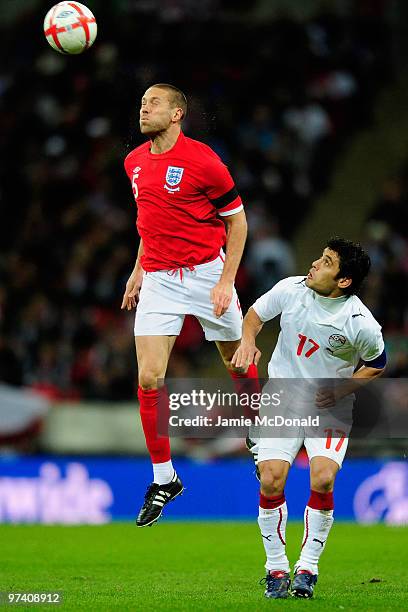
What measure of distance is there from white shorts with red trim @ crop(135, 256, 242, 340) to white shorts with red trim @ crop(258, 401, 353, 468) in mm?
1111

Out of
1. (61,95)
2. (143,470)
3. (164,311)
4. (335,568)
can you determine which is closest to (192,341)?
(143,470)

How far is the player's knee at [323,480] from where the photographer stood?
25.9 feet

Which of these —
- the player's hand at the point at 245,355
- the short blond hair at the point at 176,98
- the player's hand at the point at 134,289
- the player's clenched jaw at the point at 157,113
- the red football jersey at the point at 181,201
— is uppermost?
the short blond hair at the point at 176,98

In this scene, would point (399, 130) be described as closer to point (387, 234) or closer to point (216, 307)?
point (387, 234)

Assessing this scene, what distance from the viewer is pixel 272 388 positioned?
8.07m

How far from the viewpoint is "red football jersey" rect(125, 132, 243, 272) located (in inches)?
335

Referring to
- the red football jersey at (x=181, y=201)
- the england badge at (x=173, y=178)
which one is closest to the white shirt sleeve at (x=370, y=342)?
the red football jersey at (x=181, y=201)

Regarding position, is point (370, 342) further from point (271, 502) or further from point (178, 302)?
point (178, 302)

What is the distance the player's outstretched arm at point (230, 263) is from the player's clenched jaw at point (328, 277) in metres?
0.75

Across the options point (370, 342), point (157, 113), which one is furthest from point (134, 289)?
point (370, 342)

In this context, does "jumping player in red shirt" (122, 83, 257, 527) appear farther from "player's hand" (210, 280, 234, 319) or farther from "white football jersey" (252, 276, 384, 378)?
"white football jersey" (252, 276, 384, 378)

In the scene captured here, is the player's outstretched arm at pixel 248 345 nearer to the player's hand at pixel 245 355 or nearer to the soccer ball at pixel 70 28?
the player's hand at pixel 245 355

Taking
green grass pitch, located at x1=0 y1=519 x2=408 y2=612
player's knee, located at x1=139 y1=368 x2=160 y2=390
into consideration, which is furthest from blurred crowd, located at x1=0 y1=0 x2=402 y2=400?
player's knee, located at x1=139 y1=368 x2=160 y2=390

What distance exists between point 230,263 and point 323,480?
1.60m
